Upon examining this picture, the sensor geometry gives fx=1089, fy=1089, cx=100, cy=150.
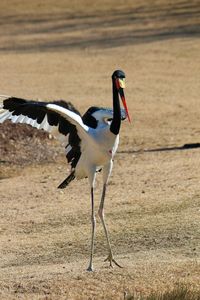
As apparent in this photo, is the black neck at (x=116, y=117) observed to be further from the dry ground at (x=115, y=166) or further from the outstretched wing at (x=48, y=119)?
the dry ground at (x=115, y=166)

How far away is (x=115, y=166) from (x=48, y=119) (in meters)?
4.28

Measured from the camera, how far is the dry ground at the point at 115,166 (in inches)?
336

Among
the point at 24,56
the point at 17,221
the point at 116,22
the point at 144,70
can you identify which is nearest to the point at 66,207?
the point at 17,221

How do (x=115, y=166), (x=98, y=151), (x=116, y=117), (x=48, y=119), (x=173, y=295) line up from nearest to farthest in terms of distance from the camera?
(x=173, y=295) → (x=116, y=117) → (x=98, y=151) → (x=48, y=119) → (x=115, y=166)

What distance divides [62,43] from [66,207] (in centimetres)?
1441

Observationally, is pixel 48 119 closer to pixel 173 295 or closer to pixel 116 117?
pixel 116 117

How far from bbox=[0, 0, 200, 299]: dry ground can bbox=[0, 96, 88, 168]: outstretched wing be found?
1.02 metres

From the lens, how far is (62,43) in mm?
25531

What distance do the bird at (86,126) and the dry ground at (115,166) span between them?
0.66 metres

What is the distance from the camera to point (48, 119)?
9.34 metres

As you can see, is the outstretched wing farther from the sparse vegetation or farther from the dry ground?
the sparse vegetation

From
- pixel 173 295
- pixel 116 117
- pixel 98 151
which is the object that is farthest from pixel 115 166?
pixel 173 295

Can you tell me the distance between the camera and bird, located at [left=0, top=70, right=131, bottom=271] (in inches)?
356

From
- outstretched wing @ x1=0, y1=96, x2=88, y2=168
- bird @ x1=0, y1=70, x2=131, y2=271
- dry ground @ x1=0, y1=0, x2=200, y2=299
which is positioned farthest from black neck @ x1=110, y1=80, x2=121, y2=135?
dry ground @ x1=0, y1=0, x2=200, y2=299
